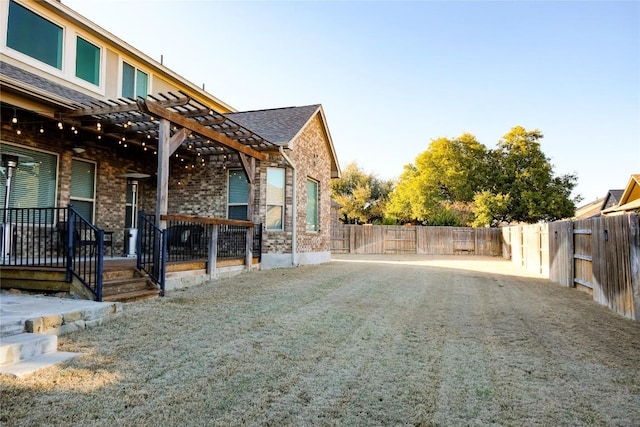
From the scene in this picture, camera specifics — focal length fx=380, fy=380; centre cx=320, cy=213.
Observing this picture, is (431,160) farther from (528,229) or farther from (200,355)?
(200,355)

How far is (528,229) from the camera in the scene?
14109 mm

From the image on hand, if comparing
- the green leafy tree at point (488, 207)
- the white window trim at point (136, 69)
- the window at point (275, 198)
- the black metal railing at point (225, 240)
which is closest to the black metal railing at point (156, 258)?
the black metal railing at point (225, 240)

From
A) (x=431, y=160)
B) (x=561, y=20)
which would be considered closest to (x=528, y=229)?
(x=561, y=20)

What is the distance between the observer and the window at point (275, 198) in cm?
1103

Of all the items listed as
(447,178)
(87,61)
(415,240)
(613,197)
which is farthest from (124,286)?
(613,197)

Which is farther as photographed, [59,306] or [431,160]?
[431,160]

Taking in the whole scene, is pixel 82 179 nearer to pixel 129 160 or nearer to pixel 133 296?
pixel 129 160

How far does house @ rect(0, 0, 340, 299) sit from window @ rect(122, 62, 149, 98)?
33 millimetres

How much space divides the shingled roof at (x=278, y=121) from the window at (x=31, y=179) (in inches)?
208

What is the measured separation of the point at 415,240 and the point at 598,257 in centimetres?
1635

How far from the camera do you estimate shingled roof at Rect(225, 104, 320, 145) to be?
11.2 meters

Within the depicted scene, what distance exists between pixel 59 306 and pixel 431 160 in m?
29.1

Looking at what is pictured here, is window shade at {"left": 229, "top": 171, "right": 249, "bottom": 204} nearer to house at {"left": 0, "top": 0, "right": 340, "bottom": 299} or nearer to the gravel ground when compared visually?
house at {"left": 0, "top": 0, "right": 340, "bottom": 299}

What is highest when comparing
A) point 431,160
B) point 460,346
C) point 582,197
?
point 431,160
